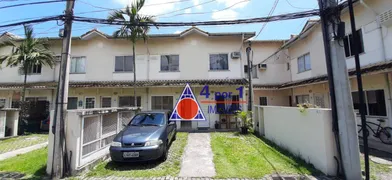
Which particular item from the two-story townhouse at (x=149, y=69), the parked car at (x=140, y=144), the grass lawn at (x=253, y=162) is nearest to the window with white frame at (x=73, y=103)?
the two-story townhouse at (x=149, y=69)

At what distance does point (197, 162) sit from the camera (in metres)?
5.82

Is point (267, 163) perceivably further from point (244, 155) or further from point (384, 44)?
point (384, 44)

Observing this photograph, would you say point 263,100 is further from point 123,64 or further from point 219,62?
point 123,64

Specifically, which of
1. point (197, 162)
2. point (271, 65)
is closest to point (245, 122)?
point (197, 162)

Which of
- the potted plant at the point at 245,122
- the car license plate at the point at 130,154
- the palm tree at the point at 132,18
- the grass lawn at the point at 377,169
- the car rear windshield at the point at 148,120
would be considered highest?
the palm tree at the point at 132,18

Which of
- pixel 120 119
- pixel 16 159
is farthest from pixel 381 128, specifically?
pixel 16 159

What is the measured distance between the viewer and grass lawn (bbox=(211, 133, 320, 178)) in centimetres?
493

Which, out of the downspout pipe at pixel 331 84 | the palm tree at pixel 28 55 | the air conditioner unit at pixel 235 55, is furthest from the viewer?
the air conditioner unit at pixel 235 55

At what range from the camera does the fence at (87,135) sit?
5.01 m

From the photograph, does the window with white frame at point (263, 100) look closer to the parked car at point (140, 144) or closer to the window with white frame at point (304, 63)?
the window with white frame at point (304, 63)

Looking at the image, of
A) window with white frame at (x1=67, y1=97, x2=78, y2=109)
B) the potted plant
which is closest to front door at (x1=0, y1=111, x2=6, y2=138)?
window with white frame at (x1=67, y1=97, x2=78, y2=109)

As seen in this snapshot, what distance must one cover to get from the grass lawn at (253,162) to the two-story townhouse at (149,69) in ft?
19.1

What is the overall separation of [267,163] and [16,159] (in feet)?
27.5

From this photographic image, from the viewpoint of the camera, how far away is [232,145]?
7.92 metres
